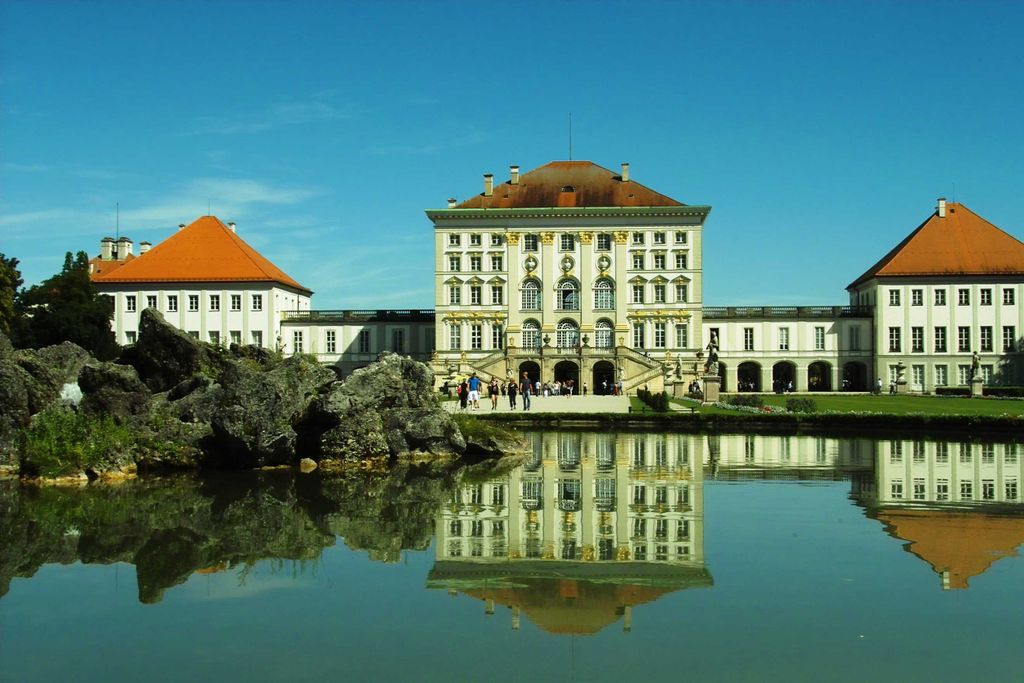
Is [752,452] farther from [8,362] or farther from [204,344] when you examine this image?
[8,362]

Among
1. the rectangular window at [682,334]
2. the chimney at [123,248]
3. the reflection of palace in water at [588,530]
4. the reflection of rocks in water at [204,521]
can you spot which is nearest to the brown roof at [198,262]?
the chimney at [123,248]

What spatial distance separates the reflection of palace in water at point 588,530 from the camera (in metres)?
9.50

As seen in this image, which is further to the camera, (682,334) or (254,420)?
(682,334)

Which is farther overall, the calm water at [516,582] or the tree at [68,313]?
the tree at [68,313]

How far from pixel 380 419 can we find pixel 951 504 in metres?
11.2

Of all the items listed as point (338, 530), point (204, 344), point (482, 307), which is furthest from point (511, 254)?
point (338, 530)

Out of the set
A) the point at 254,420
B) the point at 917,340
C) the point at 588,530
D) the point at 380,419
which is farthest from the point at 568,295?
the point at 588,530

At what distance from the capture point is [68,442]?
1823 centimetres

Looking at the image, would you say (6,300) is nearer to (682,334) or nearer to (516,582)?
(682,334)

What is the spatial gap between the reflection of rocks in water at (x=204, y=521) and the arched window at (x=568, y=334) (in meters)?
46.5

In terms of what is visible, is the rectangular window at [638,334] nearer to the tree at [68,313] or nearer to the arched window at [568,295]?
the arched window at [568,295]

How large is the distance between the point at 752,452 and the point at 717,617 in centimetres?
1495

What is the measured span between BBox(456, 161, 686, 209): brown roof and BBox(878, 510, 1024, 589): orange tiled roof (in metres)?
52.3

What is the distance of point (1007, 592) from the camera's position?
373 inches
